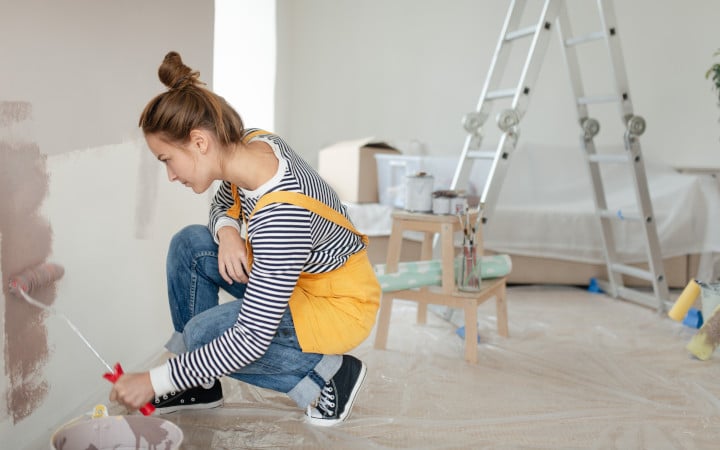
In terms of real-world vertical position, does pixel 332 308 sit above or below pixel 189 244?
below

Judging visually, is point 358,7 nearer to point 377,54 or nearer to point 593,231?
point 377,54

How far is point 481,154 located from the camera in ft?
8.29

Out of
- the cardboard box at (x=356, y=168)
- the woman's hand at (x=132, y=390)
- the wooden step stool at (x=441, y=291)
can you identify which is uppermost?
the cardboard box at (x=356, y=168)

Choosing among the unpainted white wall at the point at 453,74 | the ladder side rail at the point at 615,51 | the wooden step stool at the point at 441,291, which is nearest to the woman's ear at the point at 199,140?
the wooden step stool at the point at 441,291

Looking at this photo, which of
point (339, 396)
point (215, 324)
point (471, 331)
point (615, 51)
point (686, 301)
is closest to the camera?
point (215, 324)

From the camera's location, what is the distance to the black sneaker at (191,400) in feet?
5.03

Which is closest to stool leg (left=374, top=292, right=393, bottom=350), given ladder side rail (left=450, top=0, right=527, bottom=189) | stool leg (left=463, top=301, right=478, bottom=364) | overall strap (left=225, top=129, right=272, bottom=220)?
stool leg (left=463, top=301, right=478, bottom=364)

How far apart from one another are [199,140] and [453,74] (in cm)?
321

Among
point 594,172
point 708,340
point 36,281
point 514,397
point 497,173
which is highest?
point 594,172

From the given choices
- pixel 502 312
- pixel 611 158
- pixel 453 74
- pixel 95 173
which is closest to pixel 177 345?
pixel 95 173

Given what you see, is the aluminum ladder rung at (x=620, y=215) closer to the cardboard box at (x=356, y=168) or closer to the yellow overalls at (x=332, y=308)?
the cardboard box at (x=356, y=168)

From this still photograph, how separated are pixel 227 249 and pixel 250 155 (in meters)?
0.25

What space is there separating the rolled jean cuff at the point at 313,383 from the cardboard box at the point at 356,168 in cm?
198

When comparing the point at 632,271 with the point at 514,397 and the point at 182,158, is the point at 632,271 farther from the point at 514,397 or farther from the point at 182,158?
the point at 182,158
